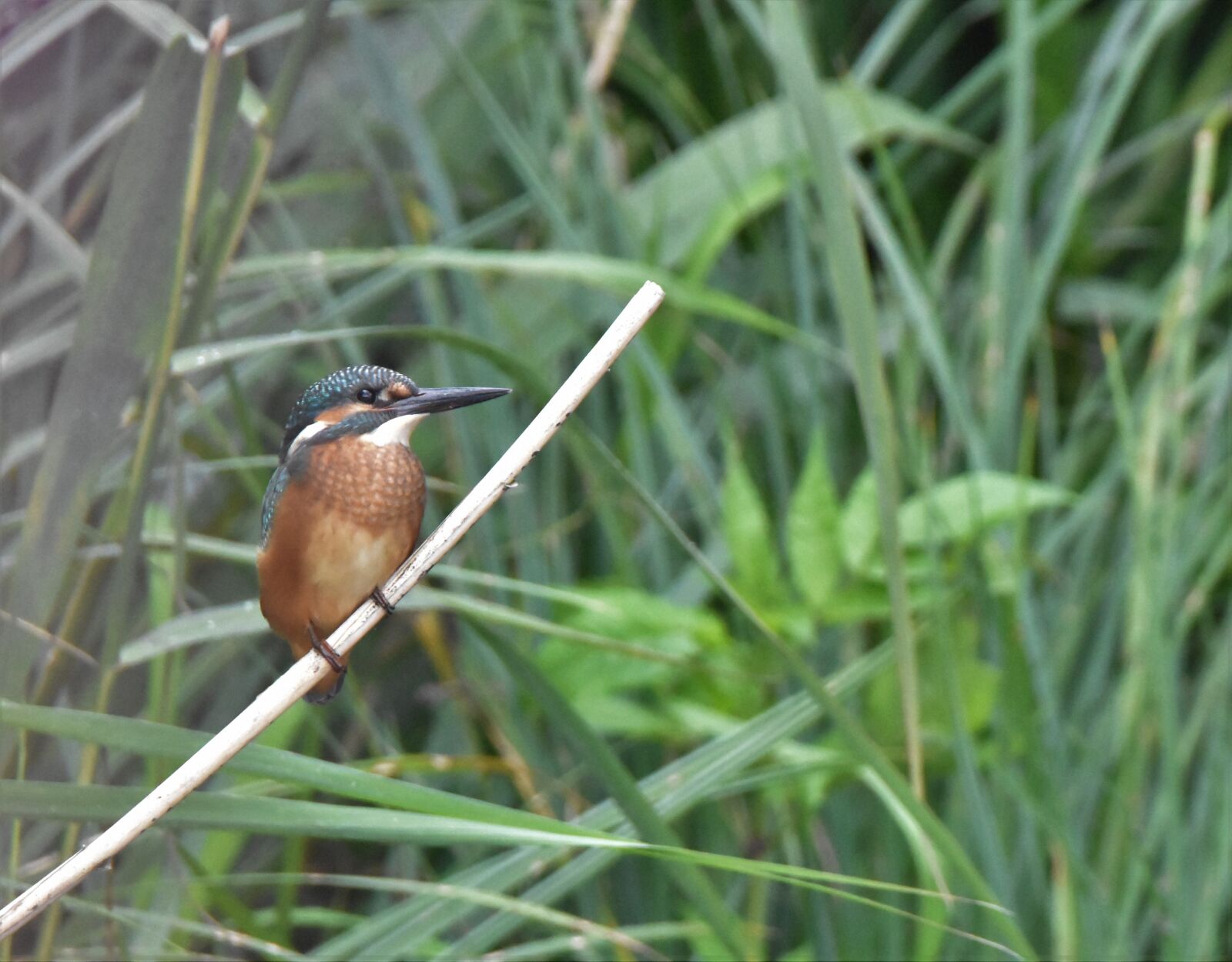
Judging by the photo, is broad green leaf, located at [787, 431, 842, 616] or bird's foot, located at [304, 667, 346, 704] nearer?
bird's foot, located at [304, 667, 346, 704]

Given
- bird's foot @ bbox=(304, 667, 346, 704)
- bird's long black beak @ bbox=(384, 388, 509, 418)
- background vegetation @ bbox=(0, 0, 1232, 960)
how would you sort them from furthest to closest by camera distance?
background vegetation @ bbox=(0, 0, 1232, 960)
bird's foot @ bbox=(304, 667, 346, 704)
bird's long black beak @ bbox=(384, 388, 509, 418)

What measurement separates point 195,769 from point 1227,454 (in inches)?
49.5

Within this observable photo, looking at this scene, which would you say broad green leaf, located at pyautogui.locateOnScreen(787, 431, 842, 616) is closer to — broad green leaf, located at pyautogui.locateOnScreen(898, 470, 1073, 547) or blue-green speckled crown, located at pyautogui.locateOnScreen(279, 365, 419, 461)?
broad green leaf, located at pyautogui.locateOnScreen(898, 470, 1073, 547)

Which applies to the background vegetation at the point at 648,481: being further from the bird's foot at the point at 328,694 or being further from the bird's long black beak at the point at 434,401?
Result: the bird's long black beak at the point at 434,401

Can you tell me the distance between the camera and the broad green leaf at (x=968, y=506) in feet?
3.56

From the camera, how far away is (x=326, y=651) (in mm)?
507

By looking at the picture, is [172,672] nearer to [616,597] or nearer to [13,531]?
[13,531]

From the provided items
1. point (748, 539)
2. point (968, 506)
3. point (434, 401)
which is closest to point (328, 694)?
point (434, 401)

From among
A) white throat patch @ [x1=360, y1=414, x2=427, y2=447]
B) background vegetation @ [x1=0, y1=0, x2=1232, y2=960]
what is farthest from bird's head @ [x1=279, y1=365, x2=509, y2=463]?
background vegetation @ [x1=0, y1=0, x2=1232, y2=960]

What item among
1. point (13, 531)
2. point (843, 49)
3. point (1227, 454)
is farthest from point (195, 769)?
point (843, 49)

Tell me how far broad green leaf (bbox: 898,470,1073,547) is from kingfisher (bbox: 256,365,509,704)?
2.12ft

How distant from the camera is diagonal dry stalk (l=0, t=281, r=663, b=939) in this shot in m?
0.46

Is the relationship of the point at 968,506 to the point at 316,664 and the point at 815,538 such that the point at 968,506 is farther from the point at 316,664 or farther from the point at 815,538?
the point at 316,664

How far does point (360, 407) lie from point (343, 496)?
3 cm
